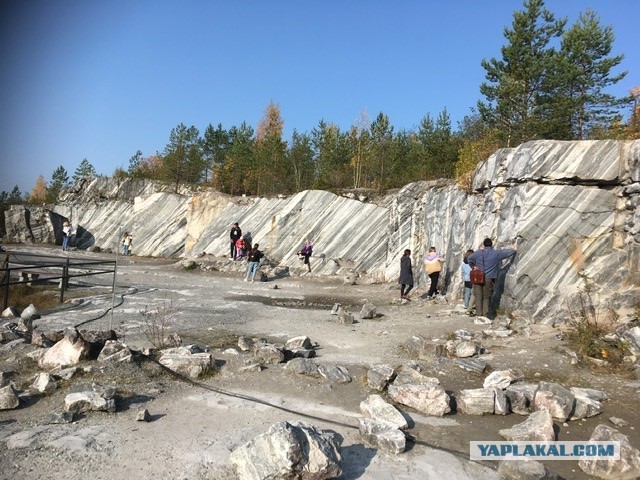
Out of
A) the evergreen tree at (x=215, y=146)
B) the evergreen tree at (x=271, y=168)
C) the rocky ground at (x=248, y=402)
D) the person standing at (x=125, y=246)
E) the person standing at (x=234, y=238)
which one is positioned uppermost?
the evergreen tree at (x=215, y=146)

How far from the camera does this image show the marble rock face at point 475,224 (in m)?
10.3

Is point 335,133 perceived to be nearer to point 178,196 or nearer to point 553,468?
point 178,196

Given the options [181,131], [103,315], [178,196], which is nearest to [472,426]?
[103,315]

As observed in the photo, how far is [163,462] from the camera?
4.20 meters

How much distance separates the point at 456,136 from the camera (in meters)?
32.2

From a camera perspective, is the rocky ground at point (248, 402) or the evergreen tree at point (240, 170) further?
the evergreen tree at point (240, 170)

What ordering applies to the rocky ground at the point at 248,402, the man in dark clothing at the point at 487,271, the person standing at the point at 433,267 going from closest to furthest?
the rocky ground at the point at 248,402
the man in dark clothing at the point at 487,271
the person standing at the point at 433,267

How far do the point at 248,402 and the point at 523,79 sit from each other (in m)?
25.4

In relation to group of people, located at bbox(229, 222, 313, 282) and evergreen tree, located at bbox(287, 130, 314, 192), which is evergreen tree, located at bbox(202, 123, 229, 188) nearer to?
evergreen tree, located at bbox(287, 130, 314, 192)

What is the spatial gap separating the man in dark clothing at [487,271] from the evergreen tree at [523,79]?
49.1 feet

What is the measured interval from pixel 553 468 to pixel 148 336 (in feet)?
21.2

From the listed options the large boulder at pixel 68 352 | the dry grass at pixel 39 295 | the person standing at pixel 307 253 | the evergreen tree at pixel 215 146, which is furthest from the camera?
the evergreen tree at pixel 215 146

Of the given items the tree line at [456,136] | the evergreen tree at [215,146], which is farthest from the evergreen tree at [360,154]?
the evergreen tree at [215,146]

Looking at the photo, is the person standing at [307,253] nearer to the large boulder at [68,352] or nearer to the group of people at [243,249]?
the group of people at [243,249]
